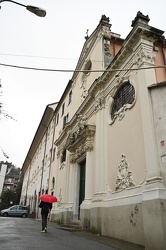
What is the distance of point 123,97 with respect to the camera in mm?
9734

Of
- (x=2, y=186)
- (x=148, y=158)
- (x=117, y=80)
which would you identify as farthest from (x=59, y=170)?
(x=2, y=186)

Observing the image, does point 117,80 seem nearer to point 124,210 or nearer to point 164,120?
point 164,120

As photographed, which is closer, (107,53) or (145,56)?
(145,56)

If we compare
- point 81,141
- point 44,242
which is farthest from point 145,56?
point 44,242

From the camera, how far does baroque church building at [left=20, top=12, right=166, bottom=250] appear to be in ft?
21.4

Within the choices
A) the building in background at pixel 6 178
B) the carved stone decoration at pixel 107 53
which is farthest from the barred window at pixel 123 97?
the building in background at pixel 6 178

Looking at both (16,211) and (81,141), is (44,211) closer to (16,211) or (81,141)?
(81,141)

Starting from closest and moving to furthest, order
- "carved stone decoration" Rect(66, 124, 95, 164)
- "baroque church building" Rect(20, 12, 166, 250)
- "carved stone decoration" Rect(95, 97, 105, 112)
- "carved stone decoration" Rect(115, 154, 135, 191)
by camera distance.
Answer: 1. "baroque church building" Rect(20, 12, 166, 250)
2. "carved stone decoration" Rect(115, 154, 135, 191)
3. "carved stone decoration" Rect(95, 97, 105, 112)
4. "carved stone decoration" Rect(66, 124, 95, 164)

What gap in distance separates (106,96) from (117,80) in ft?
4.72

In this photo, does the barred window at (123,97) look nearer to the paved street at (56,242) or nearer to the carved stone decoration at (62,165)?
the paved street at (56,242)

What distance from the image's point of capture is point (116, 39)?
14.1 meters

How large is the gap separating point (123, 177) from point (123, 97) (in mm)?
3436

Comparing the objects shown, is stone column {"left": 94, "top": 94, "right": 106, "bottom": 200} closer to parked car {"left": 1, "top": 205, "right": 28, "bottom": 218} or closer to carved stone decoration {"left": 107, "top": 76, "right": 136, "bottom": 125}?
Answer: carved stone decoration {"left": 107, "top": 76, "right": 136, "bottom": 125}

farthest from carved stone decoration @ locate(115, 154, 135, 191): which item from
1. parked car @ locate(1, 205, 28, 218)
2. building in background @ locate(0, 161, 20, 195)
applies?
building in background @ locate(0, 161, 20, 195)
